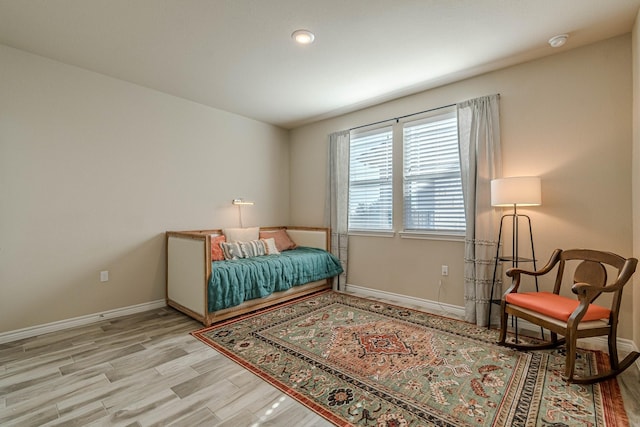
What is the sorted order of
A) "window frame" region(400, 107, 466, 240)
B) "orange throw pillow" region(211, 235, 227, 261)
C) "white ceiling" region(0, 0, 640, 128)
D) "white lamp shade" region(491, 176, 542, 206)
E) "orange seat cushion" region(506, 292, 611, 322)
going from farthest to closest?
1. "orange throw pillow" region(211, 235, 227, 261)
2. "window frame" region(400, 107, 466, 240)
3. "white lamp shade" region(491, 176, 542, 206)
4. "white ceiling" region(0, 0, 640, 128)
5. "orange seat cushion" region(506, 292, 611, 322)

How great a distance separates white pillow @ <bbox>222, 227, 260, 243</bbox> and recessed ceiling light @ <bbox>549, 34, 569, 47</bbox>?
12.7 ft

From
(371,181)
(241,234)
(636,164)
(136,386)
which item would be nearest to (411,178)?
(371,181)

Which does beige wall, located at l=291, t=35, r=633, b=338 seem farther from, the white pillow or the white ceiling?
the white pillow

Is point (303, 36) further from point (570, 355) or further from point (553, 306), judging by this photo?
point (570, 355)

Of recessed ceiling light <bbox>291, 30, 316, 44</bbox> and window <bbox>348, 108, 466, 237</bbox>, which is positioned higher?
recessed ceiling light <bbox>291, 30, 316, 44</bbox>

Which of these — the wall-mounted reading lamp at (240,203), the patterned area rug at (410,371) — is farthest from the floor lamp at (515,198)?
the wall-mounted reading lamp at (240,203)

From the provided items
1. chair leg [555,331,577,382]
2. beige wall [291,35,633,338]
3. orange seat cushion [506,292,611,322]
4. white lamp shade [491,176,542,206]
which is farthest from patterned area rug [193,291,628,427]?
white lamp shade [491,176,542,206]

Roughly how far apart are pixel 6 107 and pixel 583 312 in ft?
16.0

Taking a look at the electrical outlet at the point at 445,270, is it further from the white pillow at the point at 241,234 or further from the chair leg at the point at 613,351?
the white pillow at the point at 241,234

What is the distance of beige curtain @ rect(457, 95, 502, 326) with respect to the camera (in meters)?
3.03

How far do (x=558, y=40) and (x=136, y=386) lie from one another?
4.21 metres

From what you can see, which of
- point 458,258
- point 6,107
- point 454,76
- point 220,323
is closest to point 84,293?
point 220,323

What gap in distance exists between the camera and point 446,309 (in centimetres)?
342

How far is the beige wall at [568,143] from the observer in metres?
2.49
